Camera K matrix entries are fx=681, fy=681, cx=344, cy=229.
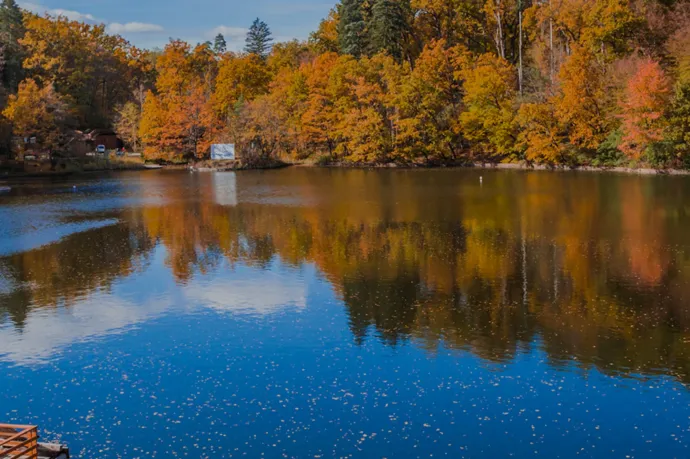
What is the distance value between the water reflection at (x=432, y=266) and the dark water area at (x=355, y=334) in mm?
→ 90

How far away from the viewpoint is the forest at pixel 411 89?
161ft

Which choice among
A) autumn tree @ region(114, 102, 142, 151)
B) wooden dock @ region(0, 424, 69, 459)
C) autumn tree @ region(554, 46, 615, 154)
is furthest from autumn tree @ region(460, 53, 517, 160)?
wooden dock @ region(0, 424, 69, 459)

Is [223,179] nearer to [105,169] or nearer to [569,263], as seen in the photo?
[105,169]

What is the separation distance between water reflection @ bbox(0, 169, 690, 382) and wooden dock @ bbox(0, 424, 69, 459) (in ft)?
19.3

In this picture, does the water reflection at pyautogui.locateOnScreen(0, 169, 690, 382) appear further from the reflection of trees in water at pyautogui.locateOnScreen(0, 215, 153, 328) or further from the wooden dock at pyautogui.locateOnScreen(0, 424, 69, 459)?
the wooden dock at pyautogui.locateOnScreen(0, 424, 69, 459)

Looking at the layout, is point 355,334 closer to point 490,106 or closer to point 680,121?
point 680,121

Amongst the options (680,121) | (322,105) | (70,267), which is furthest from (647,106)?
(70,267)

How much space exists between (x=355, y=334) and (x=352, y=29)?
55134mm

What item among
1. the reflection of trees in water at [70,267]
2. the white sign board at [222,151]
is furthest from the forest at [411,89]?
the reflection of trees in water at [70,267]

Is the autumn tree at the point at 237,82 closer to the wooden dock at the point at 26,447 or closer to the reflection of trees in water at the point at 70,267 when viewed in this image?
the reflection of trees in water at the point at 70,267

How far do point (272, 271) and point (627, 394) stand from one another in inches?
450

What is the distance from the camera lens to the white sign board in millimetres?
62375

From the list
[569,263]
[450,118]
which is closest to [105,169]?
[450,118]

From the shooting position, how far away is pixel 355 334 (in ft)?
47.4
